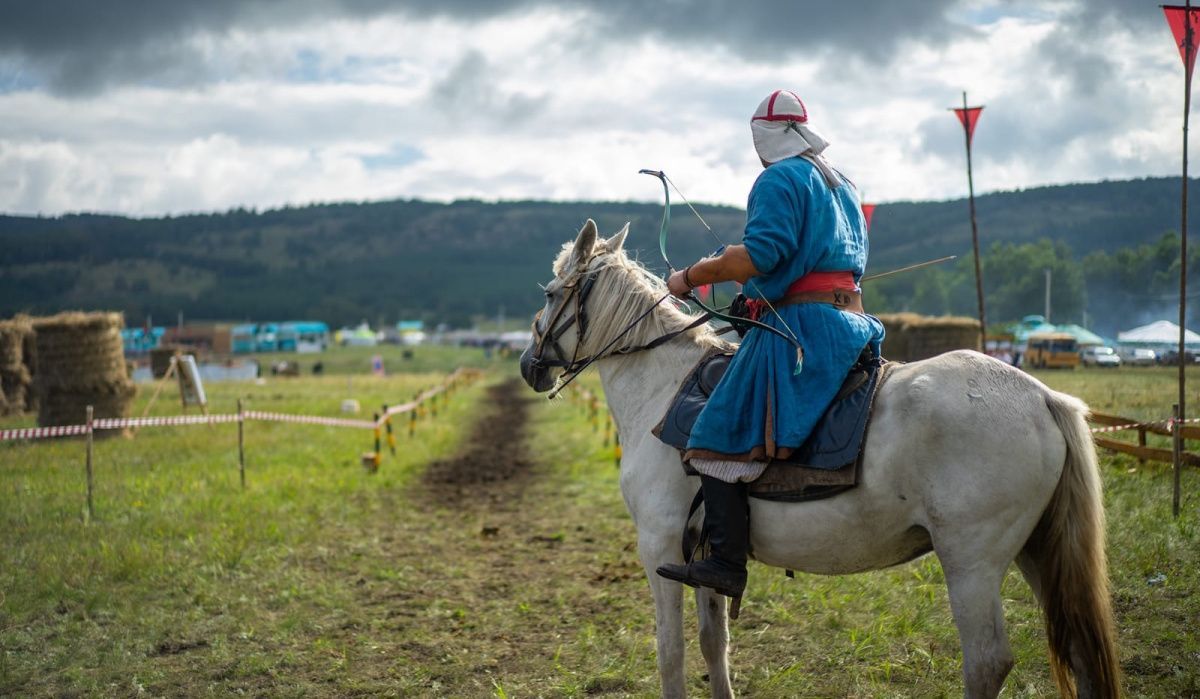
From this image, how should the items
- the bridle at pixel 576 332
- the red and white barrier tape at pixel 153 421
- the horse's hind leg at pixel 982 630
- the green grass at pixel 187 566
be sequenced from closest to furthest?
the horse's hind leg at pixel 982 630
the bridle at pixel 576 332
the green grass at pixel 187 566
the red and white barrier tape at pixel 153 421

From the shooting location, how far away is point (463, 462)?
14.5 metres

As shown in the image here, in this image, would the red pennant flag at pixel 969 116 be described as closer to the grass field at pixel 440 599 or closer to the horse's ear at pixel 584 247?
the grass field at pixel 440 599

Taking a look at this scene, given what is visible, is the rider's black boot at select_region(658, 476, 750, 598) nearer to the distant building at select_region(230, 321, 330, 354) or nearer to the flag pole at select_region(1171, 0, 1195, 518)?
the flag pole at select_region(1171, 0, 1195, 518)

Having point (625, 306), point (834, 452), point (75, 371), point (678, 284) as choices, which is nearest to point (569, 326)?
point (625, 306)

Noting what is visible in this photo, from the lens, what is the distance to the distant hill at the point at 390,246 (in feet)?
127

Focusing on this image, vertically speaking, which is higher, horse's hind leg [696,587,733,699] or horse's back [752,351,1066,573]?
horse's back [752,351,1066,573]

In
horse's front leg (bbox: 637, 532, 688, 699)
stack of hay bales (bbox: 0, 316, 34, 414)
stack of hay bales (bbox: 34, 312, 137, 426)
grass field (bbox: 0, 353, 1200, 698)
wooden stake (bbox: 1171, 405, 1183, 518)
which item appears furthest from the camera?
stack of hay bales (bbox: 0, 316, 34, 414)

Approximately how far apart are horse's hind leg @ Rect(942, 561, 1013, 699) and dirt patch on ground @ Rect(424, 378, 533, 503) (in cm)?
854

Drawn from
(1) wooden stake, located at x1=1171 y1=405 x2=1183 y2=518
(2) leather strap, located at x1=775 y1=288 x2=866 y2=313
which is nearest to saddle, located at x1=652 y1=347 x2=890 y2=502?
(2) leather strap, located at x1=775 y1=288 x2=866 y2=313

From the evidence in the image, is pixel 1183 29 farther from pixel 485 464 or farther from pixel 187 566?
pixel 485 464

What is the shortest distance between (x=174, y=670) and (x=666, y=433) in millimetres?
3776

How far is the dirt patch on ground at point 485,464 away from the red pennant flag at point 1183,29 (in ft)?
28.6

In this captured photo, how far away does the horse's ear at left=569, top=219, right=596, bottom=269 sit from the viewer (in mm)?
4301

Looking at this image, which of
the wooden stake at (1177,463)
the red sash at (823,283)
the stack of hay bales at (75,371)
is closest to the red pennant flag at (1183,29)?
the wooden stake at (1177,463)
